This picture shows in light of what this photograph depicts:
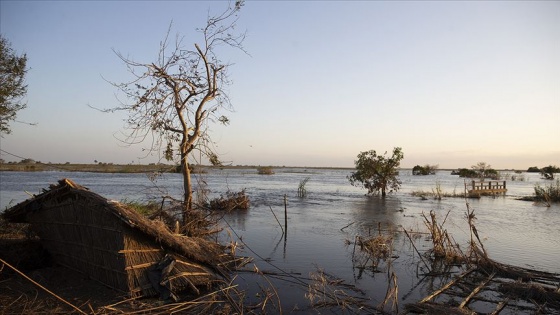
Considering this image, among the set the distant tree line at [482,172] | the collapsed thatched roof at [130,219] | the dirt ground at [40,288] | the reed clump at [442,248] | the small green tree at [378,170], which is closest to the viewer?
the dirt ground at [40,288]

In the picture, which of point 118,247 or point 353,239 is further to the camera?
point 353,239

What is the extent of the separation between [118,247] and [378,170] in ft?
87.7

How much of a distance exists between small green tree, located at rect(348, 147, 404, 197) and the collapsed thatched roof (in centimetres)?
2372

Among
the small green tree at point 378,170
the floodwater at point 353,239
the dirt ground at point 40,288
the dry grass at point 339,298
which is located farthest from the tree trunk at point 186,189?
the small green tree at point 378,170

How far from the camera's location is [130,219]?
6809 millimetres

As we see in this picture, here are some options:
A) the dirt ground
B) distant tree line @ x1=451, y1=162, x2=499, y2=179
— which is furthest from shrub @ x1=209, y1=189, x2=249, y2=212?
distant tree line @ x1=451, y1=162, x2=499, y2=179

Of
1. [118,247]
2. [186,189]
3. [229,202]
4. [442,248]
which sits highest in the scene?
[186,189]

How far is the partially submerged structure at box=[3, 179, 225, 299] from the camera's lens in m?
7.02

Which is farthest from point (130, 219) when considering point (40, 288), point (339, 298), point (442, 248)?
point (442, 248)

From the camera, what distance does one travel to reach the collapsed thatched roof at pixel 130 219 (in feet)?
22.7

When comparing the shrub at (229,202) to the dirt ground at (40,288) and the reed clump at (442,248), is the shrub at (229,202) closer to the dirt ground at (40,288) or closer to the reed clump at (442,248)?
the reed clump at (442,248)

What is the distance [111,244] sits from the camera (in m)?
7.17

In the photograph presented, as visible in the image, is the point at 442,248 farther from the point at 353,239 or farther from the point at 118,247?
the point at 118,247

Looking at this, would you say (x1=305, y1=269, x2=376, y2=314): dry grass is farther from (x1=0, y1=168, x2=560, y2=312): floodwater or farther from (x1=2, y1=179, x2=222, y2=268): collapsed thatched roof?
(x1=2, y1=179, x2=222, y2=268): collapsed thatched roof
